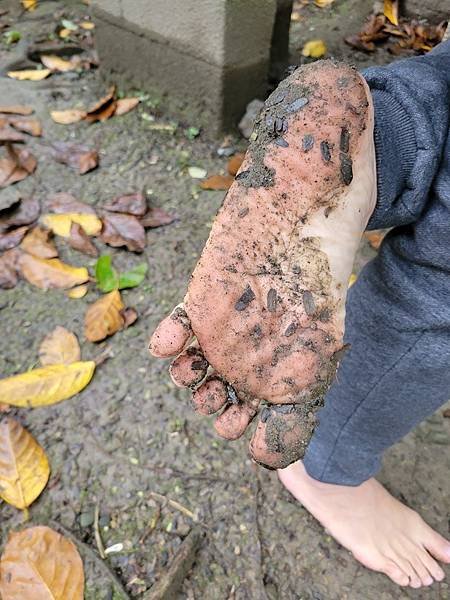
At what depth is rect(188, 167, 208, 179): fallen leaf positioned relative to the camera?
81.7 inches

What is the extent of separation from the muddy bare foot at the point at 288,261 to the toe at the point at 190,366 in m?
0.03

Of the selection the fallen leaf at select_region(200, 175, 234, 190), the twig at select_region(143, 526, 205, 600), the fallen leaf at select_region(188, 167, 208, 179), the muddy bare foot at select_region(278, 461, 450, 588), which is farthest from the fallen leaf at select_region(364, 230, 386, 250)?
the twig at select_region(143, 526, 205, 600)

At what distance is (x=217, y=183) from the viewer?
2.04 meters

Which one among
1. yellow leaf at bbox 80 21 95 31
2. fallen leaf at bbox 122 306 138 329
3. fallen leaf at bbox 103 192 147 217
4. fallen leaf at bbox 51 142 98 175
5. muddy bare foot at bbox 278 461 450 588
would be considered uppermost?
yellow leaf at bbox 80 21 95 31

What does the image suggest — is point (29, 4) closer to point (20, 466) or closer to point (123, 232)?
point (123, 232)

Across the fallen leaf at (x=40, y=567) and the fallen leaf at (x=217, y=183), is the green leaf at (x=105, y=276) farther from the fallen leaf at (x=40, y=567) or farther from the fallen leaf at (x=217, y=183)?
the fallen leaf at (x=40, y=567)

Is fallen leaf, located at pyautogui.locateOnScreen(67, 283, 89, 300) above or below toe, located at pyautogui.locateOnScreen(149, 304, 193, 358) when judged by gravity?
below

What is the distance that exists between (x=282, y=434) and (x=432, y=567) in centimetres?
73

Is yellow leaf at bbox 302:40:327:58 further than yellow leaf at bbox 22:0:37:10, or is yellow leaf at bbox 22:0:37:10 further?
yellow leaf at bbox 22:0:37:10


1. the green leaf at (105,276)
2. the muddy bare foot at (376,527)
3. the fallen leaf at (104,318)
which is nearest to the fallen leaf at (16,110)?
the green leaf at (105,276)

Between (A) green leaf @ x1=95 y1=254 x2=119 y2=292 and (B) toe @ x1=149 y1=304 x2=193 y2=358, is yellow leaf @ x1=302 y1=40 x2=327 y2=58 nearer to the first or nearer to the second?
(A) green leaf @ x1=95 y1=254 x2=119 y2=292

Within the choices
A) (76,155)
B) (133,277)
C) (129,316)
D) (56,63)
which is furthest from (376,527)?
(56,63)

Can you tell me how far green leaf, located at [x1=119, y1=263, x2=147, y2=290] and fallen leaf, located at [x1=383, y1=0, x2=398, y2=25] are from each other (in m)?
2.06

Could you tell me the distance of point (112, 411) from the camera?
1.42 meters
